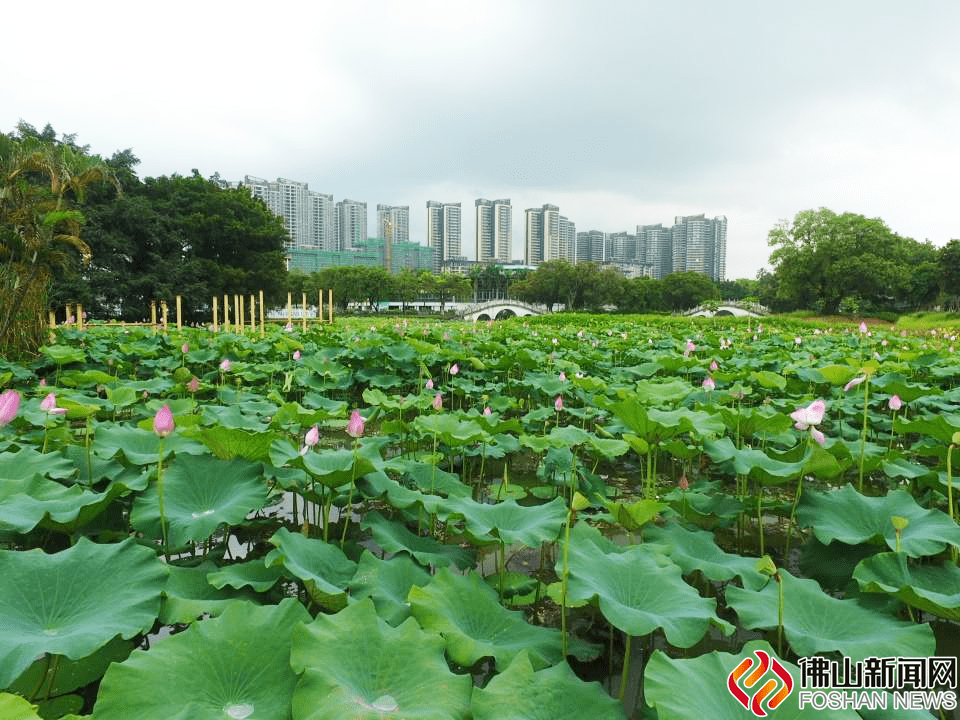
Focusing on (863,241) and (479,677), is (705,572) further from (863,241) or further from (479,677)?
(863,241)

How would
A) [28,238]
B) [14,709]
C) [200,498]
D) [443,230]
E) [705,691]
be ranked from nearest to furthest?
[14,709] < [705,691] < [200,498] < [28,238] < [443,230]

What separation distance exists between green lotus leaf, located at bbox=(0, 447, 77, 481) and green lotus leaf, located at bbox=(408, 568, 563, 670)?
1.44m

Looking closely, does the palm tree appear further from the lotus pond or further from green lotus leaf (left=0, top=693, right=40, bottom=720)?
green lotus leaf (left=0, top=693, right=40, bottom=720)

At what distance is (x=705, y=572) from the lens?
5.14ft

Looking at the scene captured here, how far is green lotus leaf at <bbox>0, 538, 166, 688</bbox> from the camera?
1.08m

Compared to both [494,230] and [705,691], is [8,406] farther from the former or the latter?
[494,230]

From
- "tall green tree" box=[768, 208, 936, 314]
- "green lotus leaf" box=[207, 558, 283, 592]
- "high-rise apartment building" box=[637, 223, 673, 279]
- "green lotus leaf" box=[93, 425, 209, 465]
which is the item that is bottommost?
"green lotus leaf" box=[207, 558, 283, 592]

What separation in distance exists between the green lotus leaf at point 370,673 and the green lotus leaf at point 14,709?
0.37 meters

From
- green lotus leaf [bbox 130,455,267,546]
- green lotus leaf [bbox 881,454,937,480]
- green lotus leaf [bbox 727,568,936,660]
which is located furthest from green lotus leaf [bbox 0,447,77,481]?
green lotus leaf [bbox 881,454,937,480]

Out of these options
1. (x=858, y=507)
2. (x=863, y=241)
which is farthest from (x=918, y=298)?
(x=858, y=507)

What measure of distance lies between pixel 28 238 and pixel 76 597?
699 cm

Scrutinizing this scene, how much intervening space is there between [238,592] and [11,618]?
0.46 meters

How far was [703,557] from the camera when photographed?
1.72m

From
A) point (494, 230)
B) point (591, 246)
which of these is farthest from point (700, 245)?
point (494, 230)
